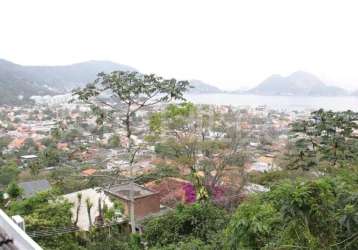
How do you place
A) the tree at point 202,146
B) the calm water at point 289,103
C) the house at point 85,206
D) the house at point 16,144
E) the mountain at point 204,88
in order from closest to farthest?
the tree at point 202,146 < the house at point 85,206 < the house at point 16,144 < the calm water at point 289,103 < the mountain at point 204,88

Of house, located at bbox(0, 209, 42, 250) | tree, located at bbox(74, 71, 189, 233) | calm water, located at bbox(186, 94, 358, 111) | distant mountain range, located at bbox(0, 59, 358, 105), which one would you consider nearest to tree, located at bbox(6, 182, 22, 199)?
tree, located at bbox(74, 71, 189, 233)

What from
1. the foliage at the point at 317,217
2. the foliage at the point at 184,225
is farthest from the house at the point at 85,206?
the foliage at the point at 317,217

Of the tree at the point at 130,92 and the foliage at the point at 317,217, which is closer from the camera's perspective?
the foliage at the point at 317,217

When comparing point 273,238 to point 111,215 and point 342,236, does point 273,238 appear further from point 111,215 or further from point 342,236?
point 111,215

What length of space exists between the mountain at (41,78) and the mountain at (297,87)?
103 feet

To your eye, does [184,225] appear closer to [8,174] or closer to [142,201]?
[142,201]

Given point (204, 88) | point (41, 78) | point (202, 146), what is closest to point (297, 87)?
point (204, 88)

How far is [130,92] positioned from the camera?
22.4ft

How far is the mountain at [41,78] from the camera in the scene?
55.2 meters

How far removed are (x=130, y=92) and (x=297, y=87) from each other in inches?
2931

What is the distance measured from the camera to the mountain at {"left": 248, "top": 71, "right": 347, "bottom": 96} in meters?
72.9

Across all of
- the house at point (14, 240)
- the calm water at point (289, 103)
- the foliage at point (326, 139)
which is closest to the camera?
the house at point (14, 240)

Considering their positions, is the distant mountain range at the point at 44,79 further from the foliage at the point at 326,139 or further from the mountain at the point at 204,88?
the foliage at the point at 326,139

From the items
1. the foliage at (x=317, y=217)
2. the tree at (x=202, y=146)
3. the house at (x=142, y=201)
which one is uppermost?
the foliage at (x=317, y=217)
